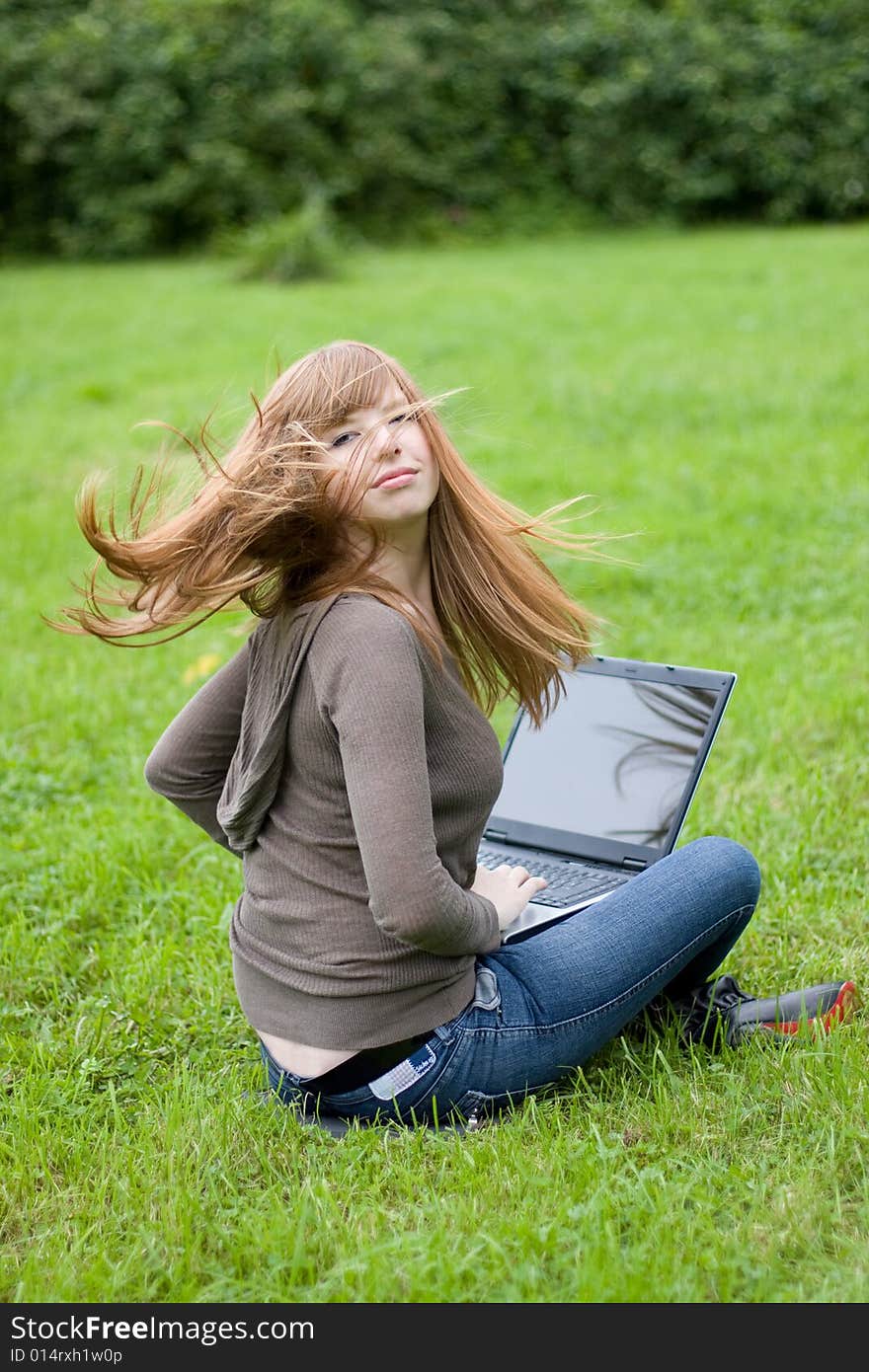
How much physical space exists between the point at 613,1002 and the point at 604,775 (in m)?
0.76

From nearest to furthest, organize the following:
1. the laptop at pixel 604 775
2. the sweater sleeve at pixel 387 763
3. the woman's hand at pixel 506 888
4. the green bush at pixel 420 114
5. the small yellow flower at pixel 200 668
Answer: the sweater sleeve at pixel 387 763
the woman's hand at pixel 506 888
the laptop at pixel 604 775
the small yellow flower at pixel 200 668
the green bush at pixel 420 114

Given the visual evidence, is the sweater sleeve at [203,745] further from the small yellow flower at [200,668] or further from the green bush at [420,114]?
the green bush at [420,114]

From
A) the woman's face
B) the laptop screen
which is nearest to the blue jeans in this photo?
the laptop screen

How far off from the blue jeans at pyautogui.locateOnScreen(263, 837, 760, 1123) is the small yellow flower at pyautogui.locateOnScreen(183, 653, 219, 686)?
8.33 ft

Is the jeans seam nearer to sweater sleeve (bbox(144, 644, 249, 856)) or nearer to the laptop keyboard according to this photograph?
the laptop keyboard

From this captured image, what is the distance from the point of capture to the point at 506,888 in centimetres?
239

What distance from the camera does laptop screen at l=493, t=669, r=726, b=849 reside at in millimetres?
2936

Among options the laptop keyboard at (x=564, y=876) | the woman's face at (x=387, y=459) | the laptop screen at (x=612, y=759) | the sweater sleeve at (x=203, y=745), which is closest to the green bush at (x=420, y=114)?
the laptop screen at (x=612, y=759)

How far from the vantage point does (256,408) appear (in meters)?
2.16

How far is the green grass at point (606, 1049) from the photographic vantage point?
2.00 metres

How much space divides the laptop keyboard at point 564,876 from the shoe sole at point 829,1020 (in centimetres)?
42

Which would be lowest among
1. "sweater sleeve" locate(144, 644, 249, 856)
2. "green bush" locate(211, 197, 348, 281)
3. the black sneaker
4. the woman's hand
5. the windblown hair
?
"green bush" locate(211, 197, 348, 281)

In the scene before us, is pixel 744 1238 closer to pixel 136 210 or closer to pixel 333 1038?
pixel 333 1038

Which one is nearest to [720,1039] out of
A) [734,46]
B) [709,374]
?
[709,374]
